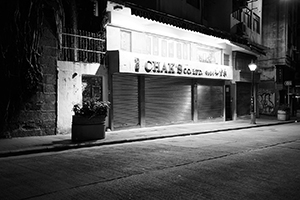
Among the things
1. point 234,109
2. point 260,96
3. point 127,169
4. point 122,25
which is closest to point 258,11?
point 260,96

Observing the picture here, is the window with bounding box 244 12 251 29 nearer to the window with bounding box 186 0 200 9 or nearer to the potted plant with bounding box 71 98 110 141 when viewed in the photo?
the window with bounding box 186 0 200 9

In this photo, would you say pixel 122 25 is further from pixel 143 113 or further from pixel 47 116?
pixel 47 116

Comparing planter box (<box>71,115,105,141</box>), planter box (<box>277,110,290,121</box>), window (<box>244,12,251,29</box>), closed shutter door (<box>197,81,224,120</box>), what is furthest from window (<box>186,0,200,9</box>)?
planter box (<box>71,115,105,141</box>)

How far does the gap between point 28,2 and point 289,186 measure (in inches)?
470

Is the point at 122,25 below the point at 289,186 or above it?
above

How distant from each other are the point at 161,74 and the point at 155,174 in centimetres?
1127

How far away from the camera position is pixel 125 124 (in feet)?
54.5

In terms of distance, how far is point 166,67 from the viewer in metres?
17.7

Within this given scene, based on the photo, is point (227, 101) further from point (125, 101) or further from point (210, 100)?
point (125, 101)

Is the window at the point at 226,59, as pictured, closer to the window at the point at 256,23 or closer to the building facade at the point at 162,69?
the building facade at the point at 162,69

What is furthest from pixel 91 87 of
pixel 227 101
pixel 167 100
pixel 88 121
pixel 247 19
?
pixel 247 19

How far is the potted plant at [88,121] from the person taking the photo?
1190 cm

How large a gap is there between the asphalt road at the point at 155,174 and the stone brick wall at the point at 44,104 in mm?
3792

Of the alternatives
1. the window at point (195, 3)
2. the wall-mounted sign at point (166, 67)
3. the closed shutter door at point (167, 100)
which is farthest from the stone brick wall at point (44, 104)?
the window at point (195, 3)
